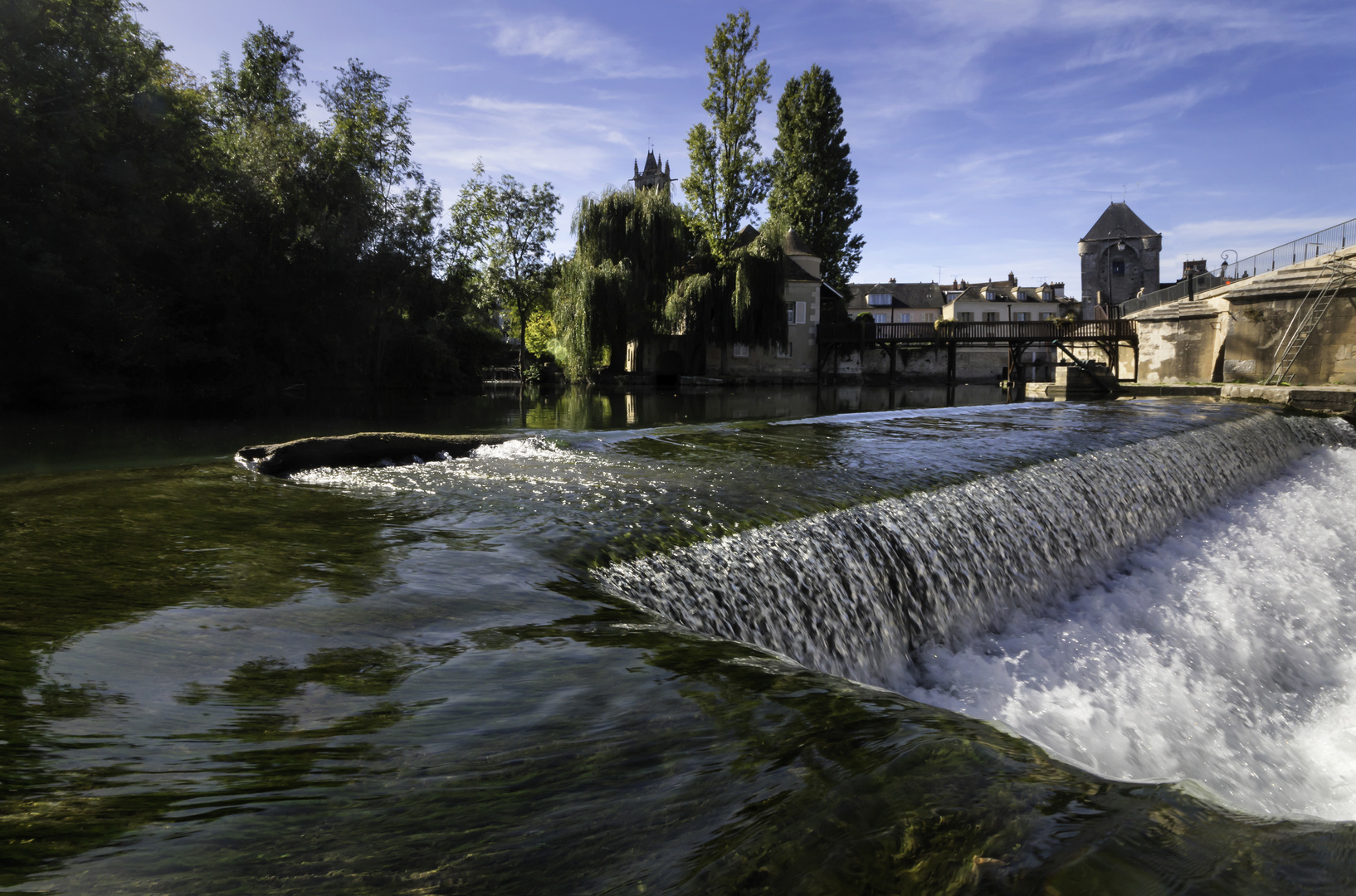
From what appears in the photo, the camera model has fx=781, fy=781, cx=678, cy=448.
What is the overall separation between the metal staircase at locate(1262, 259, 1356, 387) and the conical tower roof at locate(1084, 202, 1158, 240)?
54.5 m

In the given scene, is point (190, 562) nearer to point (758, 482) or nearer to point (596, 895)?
point (596, 895)

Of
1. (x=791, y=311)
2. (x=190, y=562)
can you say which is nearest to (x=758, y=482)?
(x=190, y=562)

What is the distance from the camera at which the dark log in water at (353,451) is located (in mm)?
7293

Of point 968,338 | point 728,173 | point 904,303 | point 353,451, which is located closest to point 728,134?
point 728,173

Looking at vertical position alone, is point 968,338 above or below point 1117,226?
below

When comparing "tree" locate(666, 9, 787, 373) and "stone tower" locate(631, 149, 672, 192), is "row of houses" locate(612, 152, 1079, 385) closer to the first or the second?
"tree" locate(666, 9, 787, 373)

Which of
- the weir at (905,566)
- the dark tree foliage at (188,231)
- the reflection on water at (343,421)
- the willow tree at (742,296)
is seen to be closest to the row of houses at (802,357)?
the willow tree at (742,296)

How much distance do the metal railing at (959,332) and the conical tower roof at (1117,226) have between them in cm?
2588

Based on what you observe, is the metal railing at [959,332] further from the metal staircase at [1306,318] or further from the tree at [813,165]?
the metal staircase at [1306,318]

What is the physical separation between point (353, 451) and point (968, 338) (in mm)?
43053

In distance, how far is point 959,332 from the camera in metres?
46.9

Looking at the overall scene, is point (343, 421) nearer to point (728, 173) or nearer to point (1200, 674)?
point (1200, 674)

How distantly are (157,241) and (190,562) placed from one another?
70.0 feet

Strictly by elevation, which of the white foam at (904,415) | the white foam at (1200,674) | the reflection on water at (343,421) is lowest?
the white foam at (1200,674)
